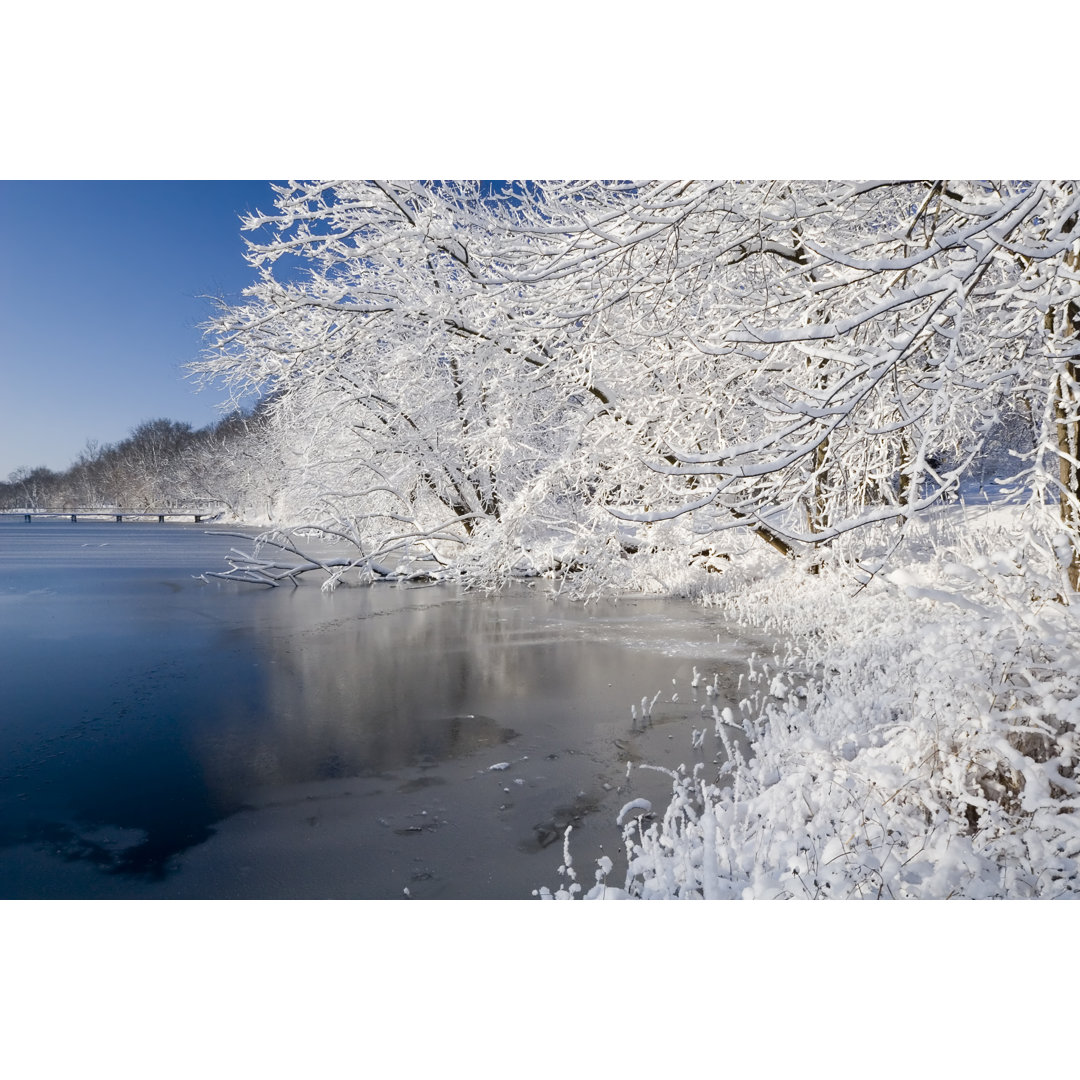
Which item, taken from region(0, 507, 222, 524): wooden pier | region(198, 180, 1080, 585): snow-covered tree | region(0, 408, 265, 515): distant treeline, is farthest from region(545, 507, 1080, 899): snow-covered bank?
region(0, 507, 222, 524): wooden pier

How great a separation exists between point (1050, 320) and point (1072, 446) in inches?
29.7

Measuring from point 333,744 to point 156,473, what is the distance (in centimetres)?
1489

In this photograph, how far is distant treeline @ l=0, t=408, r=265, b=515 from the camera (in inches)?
467

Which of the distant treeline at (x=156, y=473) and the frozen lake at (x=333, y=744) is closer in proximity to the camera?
the frozen lake at (x=333, y=744)

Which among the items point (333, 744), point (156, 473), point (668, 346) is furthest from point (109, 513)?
point (668, 346)

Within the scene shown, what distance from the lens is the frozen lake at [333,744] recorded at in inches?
126

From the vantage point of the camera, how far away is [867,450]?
5.45 m

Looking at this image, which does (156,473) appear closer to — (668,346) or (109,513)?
(109,513)

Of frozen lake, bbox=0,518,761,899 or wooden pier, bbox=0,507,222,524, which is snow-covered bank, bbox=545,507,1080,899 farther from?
wooden pier, bbox=0,507,222,524

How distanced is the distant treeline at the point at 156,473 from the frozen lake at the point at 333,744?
117 inches

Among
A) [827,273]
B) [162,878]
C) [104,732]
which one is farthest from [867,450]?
[104,732]

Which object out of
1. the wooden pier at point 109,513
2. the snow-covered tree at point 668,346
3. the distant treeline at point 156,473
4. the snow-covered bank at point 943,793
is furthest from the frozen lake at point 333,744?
the wooden pier at point 109,513

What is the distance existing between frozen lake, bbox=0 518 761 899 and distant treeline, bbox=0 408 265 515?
2961mm

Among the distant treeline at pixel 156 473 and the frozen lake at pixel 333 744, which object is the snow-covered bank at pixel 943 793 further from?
the distant treeline at pixel 156 473
